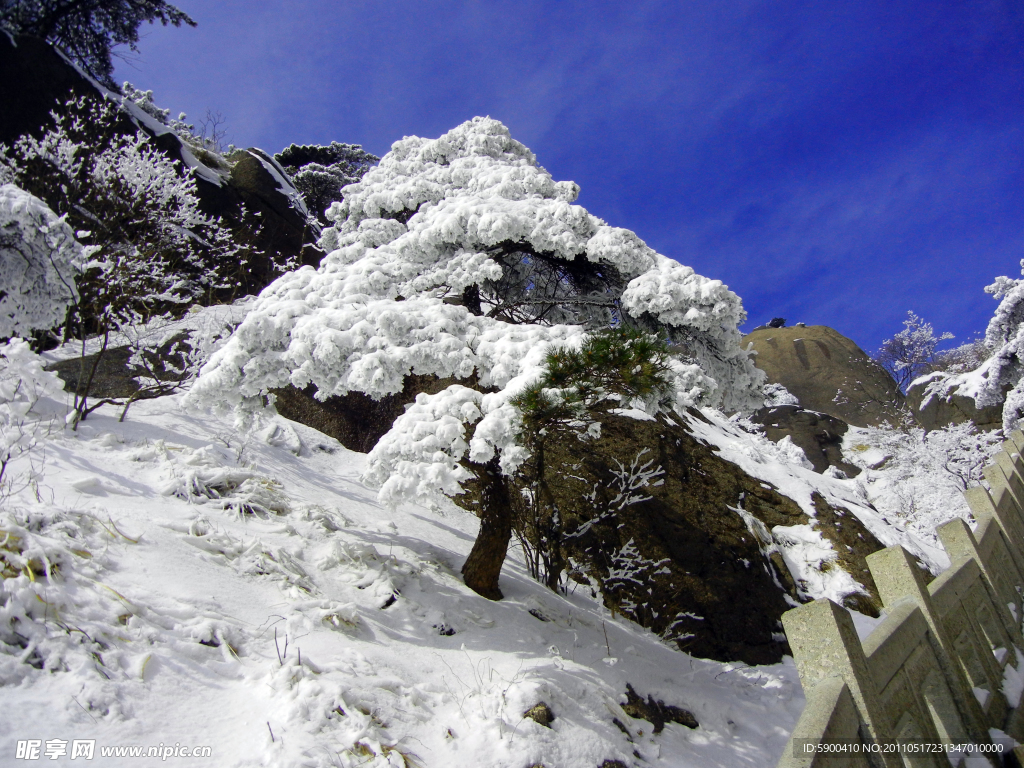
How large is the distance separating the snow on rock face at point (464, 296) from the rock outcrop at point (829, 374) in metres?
32.2

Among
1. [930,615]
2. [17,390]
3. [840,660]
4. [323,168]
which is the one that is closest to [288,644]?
[17,390]

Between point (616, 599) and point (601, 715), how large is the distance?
2.64 metres

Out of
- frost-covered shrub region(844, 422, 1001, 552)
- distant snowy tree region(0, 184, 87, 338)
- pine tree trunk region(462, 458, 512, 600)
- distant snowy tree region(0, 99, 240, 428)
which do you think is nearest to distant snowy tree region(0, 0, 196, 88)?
distant snowy tree region(0, 99, 240, 428)

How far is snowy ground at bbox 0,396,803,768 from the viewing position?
2.79m

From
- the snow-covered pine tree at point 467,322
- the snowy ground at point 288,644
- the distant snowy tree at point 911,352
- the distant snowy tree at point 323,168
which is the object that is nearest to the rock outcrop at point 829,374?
the distant snowy tree at point 911,352

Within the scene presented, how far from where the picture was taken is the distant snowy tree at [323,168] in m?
22.8

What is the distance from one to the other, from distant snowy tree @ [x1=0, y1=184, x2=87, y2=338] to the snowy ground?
1.50m

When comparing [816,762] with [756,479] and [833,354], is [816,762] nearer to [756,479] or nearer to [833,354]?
[756,479]

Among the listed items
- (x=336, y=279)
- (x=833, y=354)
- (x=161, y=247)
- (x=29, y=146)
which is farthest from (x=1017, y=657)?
(x=833, y=354)

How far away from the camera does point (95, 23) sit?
18391 mm

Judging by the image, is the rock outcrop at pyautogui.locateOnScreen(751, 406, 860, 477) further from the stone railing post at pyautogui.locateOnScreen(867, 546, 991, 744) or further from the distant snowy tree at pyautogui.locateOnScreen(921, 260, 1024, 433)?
the stone railing post at pyautogui.locateOnScreen(867, 546, 991, 744)

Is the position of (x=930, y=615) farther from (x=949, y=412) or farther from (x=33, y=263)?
(x=949, y=412)

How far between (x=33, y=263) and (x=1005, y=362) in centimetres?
2129

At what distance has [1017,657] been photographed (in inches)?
186
